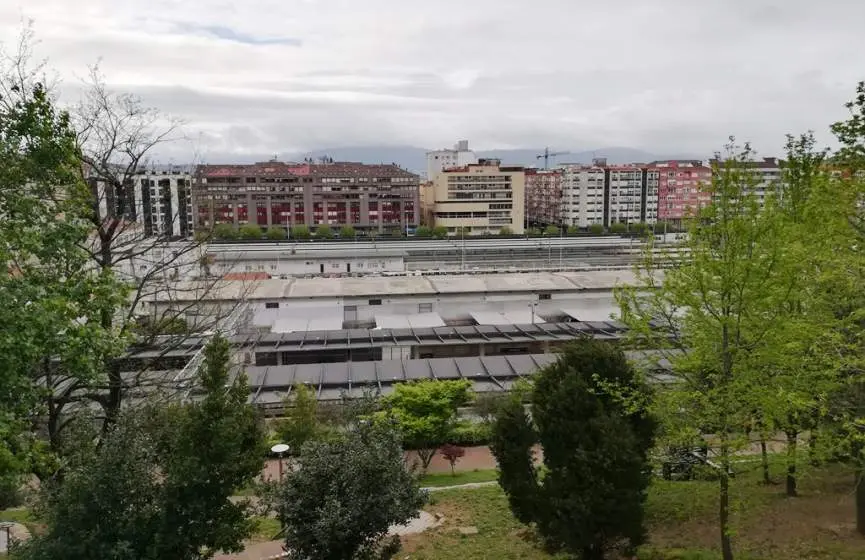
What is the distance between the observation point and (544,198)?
255ft

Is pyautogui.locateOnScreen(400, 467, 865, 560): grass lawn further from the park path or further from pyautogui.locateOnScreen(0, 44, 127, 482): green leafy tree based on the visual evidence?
pyautogui.locateOnScreen(0, 44, 127, 482): green leafy tree

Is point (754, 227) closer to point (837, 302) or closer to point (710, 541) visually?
point (837, 302)

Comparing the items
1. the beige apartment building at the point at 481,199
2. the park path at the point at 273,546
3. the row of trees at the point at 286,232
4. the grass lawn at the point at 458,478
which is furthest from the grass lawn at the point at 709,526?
the beige apartment building at the point at 481,199

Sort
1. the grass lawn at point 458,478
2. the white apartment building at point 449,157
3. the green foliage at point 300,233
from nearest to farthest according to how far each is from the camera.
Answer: the grass lawn at point 458,478
the green foliage at point 300,233
the white apartment building at point 449,157

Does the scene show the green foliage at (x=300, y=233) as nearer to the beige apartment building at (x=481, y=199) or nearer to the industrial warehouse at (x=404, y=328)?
the beige apartment building at (x=481, y=199)

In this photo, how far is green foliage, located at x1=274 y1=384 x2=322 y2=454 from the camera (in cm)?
1398

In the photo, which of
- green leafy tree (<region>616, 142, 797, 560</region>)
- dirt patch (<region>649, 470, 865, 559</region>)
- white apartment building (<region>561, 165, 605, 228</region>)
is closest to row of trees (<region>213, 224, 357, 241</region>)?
white apartment building (<region>561, 165, 605, 228</region>)

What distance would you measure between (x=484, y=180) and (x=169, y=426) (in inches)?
2436

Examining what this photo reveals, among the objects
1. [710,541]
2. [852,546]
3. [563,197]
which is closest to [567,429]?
[710,541]

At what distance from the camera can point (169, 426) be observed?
25.2ft

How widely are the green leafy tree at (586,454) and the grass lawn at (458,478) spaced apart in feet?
18.5

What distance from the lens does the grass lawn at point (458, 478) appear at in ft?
47.7

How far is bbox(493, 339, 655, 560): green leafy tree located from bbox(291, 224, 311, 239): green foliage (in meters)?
54.2

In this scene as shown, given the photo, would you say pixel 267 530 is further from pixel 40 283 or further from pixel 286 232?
pixel 286 232
